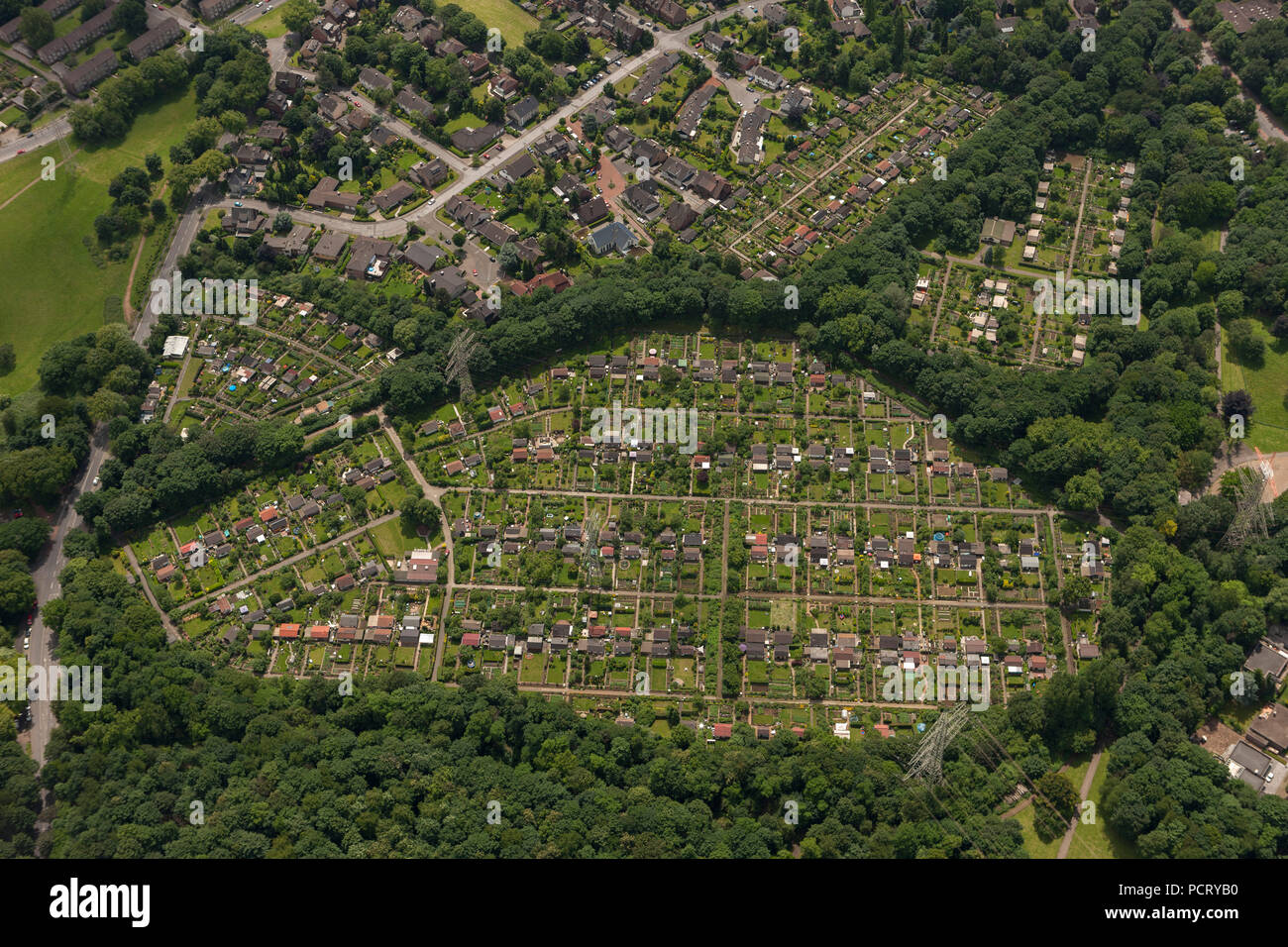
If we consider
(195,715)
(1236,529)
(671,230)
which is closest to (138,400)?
(195,715)

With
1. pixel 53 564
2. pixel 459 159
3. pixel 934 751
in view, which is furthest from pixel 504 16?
pixel 934 751

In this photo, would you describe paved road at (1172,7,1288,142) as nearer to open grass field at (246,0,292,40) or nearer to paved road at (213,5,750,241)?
→ paved road at (213,5,750,241)

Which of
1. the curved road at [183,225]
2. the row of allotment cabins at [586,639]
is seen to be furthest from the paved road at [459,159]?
the row of allotment cabins at [586,639]

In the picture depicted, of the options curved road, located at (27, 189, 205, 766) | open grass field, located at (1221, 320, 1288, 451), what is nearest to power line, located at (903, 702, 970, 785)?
open grass field, located at (1221, 320, 1288, 451)

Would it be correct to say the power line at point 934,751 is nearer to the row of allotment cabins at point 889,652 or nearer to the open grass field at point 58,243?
the row of allotment cabins at point 889,652

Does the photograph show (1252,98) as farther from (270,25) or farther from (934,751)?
(270,25)

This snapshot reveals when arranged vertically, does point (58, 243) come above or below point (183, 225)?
below
